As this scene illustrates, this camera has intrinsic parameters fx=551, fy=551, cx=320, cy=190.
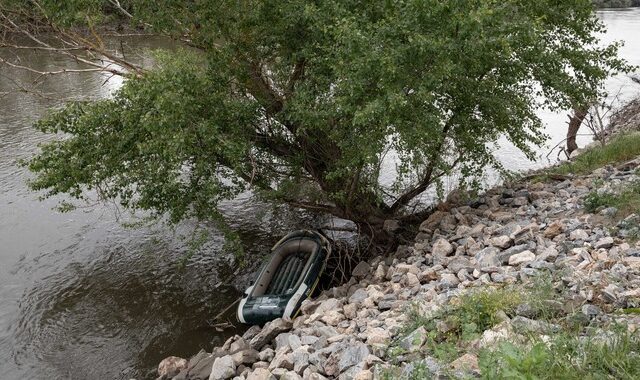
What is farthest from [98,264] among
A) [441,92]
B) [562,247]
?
[562,247]

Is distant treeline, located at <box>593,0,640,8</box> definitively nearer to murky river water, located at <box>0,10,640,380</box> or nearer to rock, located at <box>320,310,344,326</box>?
murky river water, located at <box>0,10,640,380</box>

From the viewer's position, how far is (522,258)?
24.6 ft

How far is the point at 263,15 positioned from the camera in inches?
391

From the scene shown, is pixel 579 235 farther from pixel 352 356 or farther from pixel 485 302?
pixel 352 356

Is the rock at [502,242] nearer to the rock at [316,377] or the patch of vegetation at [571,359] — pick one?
the rock at [316,377]

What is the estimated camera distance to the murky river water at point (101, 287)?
396 inches

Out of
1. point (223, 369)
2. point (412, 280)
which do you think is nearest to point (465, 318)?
point (412, 280)

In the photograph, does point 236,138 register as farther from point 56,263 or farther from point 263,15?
point 56,263

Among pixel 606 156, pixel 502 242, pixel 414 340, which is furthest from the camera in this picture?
pixel 606 156

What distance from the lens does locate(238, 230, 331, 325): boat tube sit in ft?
33.2

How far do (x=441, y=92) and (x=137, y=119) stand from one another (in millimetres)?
5444

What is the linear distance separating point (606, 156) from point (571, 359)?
8814mm

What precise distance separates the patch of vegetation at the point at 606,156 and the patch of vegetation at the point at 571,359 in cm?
784

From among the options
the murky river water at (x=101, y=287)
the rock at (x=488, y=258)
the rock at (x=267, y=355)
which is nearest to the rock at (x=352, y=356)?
the rock at (x=267, y=355)
